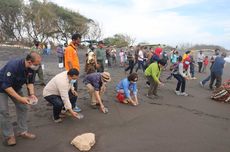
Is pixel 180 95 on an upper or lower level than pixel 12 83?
lower

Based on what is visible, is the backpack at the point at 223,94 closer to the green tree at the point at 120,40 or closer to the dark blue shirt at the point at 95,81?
the dark blue shirt at the point at 95,81

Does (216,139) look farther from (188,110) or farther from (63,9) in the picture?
(63,9)

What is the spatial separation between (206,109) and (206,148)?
2.91 metres

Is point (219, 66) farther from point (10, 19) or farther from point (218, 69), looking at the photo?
point (10, 19)

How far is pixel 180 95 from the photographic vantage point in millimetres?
8375

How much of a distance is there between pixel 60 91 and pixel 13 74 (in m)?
1.02

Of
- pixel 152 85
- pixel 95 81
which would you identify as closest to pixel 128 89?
pixel 95 81

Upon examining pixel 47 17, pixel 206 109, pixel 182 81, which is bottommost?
pixel 206 109

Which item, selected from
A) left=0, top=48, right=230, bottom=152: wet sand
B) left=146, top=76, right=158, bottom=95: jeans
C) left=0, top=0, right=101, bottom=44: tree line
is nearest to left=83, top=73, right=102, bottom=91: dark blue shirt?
left=0, top=48, right=230, bottom=152: wet sand

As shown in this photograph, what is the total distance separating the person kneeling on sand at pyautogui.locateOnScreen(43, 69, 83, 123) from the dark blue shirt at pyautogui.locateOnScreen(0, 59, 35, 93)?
0.76 meters

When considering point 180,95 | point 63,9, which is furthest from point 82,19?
point 180,95

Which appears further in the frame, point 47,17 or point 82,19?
point 82,19

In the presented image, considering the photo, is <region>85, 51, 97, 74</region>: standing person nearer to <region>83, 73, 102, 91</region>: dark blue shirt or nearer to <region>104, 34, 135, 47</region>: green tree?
<region>83, 73, 102, 91</region>: dark blue shirt

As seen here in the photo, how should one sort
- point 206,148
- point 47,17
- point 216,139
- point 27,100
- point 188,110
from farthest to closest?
point 47,17 < point 188,110 < point 216,139 < point 206,148 < point 27,100
